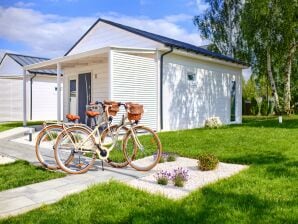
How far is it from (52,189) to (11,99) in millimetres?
18407

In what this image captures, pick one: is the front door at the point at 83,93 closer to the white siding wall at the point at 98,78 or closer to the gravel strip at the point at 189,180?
the white siding wall at the point at 98,78

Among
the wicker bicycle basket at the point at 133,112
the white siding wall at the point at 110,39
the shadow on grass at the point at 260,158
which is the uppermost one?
the white siding wall at the point at 110,39

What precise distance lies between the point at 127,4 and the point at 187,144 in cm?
974

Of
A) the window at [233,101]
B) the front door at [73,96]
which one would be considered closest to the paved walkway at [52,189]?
the front door at [73,96]

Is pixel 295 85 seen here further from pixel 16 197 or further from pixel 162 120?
pixel 16 197

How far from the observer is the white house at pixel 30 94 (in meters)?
20.7

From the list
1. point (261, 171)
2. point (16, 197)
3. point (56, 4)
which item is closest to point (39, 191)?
point (16, 197)

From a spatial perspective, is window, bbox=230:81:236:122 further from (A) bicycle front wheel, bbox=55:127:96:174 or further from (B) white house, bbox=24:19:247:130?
(A) bicycle front wheel, bbox=55:127:96:174

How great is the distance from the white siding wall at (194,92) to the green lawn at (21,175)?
6.67 meters

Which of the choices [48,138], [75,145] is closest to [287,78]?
[48,138]

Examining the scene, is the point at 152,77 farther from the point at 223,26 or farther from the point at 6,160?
the point at 223,26

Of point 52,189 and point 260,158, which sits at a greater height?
point 260,158

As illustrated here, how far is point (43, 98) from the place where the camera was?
2127 cm

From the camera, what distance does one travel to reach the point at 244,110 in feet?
86.5
